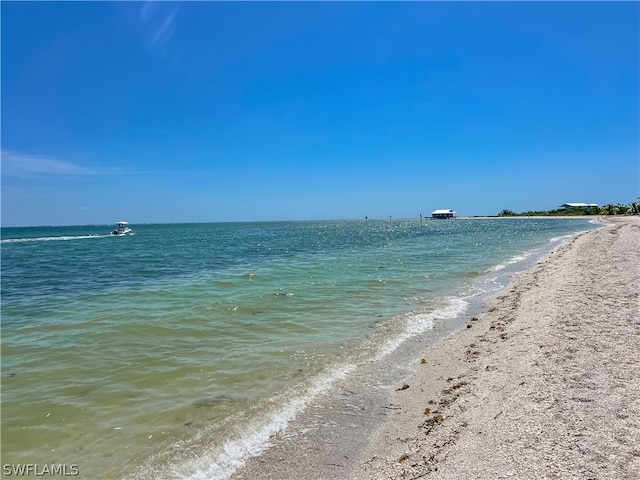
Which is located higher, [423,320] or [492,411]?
[492,411]

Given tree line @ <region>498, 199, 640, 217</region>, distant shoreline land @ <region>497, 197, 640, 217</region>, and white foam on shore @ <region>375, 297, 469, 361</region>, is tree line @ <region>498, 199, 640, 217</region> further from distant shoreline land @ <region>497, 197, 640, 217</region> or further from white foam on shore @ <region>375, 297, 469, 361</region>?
white foam on shore @ <region>375, 297, 469, 361</region>

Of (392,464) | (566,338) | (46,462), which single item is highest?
(566,338)

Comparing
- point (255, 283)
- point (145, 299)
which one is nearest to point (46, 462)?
point (145, 299)

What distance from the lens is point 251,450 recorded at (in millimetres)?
5738

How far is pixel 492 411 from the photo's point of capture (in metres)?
5.39

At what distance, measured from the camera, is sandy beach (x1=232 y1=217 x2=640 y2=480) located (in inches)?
163

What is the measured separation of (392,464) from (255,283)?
1705 cm

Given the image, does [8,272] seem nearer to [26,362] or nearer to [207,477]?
[26,362]

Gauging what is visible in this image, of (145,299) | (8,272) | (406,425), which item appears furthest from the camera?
(8,272)

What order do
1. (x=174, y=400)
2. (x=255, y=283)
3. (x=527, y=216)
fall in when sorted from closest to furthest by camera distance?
(x=174, y=400) → (x=255, y=283) → (x=527, y=216)

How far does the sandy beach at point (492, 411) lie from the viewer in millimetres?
4148

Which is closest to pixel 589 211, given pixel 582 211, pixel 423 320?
pixel 582 211

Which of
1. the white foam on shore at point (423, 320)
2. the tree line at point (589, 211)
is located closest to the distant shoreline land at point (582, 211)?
the tree line at point (589, 211)

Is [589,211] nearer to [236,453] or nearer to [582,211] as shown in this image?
[582,211]
